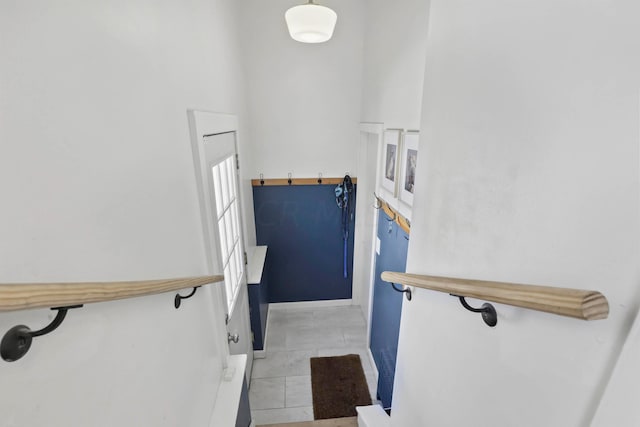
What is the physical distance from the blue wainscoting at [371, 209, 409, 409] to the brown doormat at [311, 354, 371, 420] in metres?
0.24

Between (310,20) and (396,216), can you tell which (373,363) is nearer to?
(396,216)

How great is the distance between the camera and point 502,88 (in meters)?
0.70

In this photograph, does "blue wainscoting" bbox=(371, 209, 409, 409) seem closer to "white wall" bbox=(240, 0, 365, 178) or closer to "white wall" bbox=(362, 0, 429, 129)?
"white wall" bbox=(362, 0, 429, 129)

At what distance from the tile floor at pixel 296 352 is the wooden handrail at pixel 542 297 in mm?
2333

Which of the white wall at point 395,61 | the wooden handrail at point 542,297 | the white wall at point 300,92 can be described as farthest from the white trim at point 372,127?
the wooden handrail at point 542,297

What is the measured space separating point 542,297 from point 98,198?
92 centimetres

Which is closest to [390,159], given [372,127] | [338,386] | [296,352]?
[372,127]

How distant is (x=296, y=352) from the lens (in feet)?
10.4

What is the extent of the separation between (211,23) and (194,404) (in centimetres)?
198

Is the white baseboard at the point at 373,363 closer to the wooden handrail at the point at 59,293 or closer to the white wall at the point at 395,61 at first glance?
the white wall at the point at 395,61

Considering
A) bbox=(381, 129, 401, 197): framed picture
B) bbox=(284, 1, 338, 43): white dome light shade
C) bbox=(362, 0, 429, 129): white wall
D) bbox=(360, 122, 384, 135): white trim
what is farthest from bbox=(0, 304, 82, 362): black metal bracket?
bbox=(360, 122, 384, 135): white trim

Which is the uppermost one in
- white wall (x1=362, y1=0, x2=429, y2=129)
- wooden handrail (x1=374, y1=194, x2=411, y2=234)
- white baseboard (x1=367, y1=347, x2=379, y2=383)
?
white wall (x1=362, y1=0, x2=429, y2=129)

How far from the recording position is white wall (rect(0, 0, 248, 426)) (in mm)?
468

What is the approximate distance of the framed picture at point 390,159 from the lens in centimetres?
215
